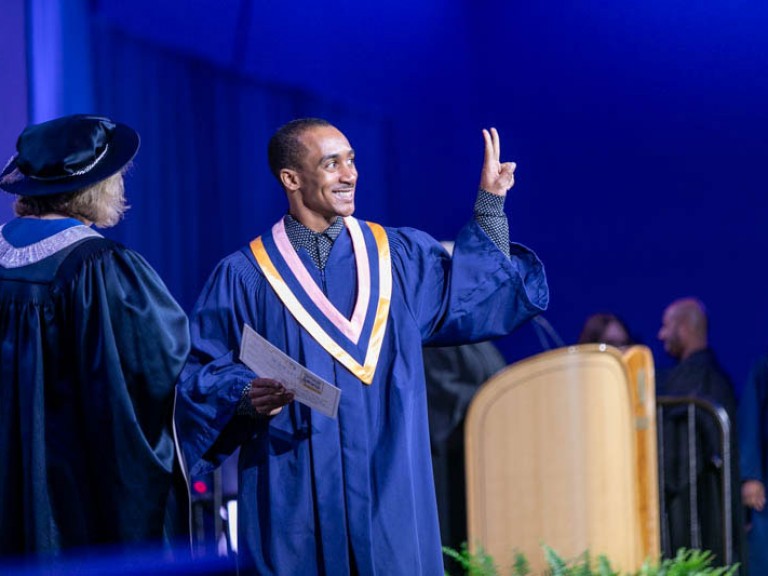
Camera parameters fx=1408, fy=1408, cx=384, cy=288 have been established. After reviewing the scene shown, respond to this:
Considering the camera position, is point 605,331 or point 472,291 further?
point 605,331

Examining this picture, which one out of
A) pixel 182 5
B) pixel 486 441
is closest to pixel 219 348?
pixel 486 441

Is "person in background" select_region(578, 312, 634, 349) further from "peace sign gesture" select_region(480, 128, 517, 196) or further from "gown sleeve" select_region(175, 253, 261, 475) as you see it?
"gown sleeve" select_region(175, 253, 261, 475)

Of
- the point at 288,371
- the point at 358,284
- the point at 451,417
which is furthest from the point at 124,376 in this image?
the point at 451,417

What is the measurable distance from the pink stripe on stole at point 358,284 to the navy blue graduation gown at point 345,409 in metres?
0.02

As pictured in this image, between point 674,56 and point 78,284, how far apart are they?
4494 mm

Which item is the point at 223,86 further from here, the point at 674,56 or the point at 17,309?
the point at 17,309

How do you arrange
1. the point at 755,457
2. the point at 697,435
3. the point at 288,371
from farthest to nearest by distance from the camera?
the point at 755,457 → the point at 697,435 → the point at 288,371

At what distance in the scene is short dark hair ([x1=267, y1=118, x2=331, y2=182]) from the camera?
3820mm

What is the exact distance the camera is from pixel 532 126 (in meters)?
7.46

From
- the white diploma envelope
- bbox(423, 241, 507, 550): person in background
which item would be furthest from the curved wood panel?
the white diploma envelope

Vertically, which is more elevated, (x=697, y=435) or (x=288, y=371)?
(x=288, y=371)

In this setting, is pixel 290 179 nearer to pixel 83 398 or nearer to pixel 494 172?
pixel 494 172

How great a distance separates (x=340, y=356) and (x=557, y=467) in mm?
1273

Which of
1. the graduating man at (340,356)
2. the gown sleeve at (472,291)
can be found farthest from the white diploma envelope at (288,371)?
the gown sleeve at (472,291)
